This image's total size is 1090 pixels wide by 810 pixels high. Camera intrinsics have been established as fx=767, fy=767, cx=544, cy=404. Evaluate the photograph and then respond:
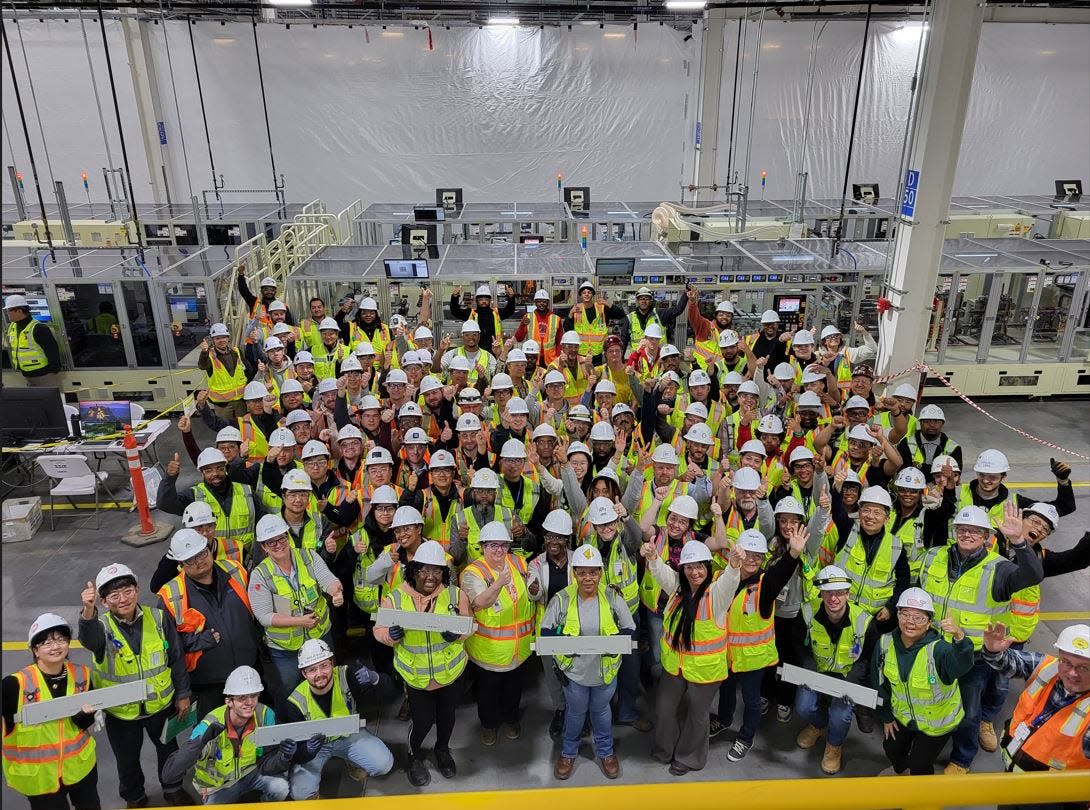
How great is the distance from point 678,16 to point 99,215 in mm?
13154

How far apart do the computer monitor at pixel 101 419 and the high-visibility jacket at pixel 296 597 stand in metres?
4.87

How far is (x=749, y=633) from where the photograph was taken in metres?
4.90

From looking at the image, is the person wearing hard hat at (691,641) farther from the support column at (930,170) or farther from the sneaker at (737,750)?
the support column at (930,170)

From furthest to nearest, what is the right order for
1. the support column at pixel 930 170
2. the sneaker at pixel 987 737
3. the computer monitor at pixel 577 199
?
the computer monitor at pixel 577 199 < the support column at pixel 930 170 < the sneaker at pixel 987 737

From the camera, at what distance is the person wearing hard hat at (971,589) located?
4855mm

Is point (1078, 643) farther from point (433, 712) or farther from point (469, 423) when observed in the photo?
point (469, 423)

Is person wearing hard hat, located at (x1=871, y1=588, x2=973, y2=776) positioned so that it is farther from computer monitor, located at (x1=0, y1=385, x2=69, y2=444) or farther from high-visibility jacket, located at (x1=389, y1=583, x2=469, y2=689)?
computer monitor, located at (x1=0, y1=385, x2=69, y2=444)

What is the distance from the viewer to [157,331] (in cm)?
1076

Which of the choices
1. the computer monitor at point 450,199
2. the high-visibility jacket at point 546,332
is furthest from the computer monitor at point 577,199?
the high-visibility jacket at point 546,332

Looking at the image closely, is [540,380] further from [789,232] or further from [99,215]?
[99,215]

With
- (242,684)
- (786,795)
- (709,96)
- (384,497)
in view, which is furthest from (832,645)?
(709,96)

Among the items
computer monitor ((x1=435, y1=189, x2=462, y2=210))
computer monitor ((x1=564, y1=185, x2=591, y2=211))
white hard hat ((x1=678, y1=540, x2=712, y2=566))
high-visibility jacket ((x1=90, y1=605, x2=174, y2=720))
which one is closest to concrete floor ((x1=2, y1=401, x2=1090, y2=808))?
high-visibility jacket ((x1=90, y1=605, x2=174, y2=720))

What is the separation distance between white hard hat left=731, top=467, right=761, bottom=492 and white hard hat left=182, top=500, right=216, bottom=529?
374 cm

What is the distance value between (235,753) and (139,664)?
0.78 metres
